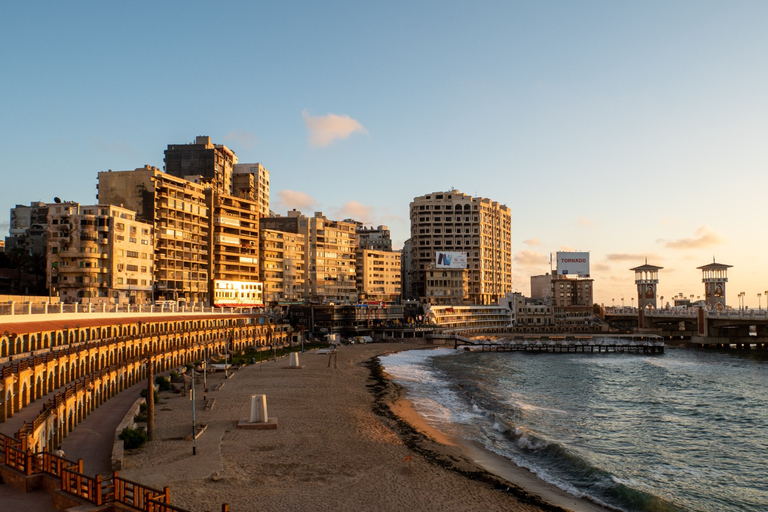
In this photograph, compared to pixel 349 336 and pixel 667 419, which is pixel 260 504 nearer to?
pixel 667 419

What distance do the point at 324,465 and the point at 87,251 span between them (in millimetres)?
84121

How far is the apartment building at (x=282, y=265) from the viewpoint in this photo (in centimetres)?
16175

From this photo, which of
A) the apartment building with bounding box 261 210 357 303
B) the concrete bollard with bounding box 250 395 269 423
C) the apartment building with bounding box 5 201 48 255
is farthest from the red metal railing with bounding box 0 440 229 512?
the apartment building with bounding box 261 210 357 303

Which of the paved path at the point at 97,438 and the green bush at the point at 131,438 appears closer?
the paved path at the point at 97,438

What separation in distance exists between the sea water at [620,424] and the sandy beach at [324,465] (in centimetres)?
376

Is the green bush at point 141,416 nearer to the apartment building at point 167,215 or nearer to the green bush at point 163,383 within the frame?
the green bush at point 163,383

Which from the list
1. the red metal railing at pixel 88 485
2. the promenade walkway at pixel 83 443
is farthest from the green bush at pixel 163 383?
the red metal railing at pixel 88 485

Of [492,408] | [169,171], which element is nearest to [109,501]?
[492,408]

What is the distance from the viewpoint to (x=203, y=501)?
86.8 ft

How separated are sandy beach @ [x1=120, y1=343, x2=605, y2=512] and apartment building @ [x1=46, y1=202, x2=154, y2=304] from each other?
190 ft

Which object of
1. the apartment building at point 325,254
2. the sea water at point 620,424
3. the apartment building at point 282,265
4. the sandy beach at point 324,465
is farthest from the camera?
the apartment building at point 325,254

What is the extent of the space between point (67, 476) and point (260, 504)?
1066 cm

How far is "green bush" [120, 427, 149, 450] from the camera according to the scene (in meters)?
34.3

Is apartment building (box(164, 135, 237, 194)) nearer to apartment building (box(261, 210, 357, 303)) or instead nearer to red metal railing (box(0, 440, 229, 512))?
apartment building (box(261, 210, 357, 303))
